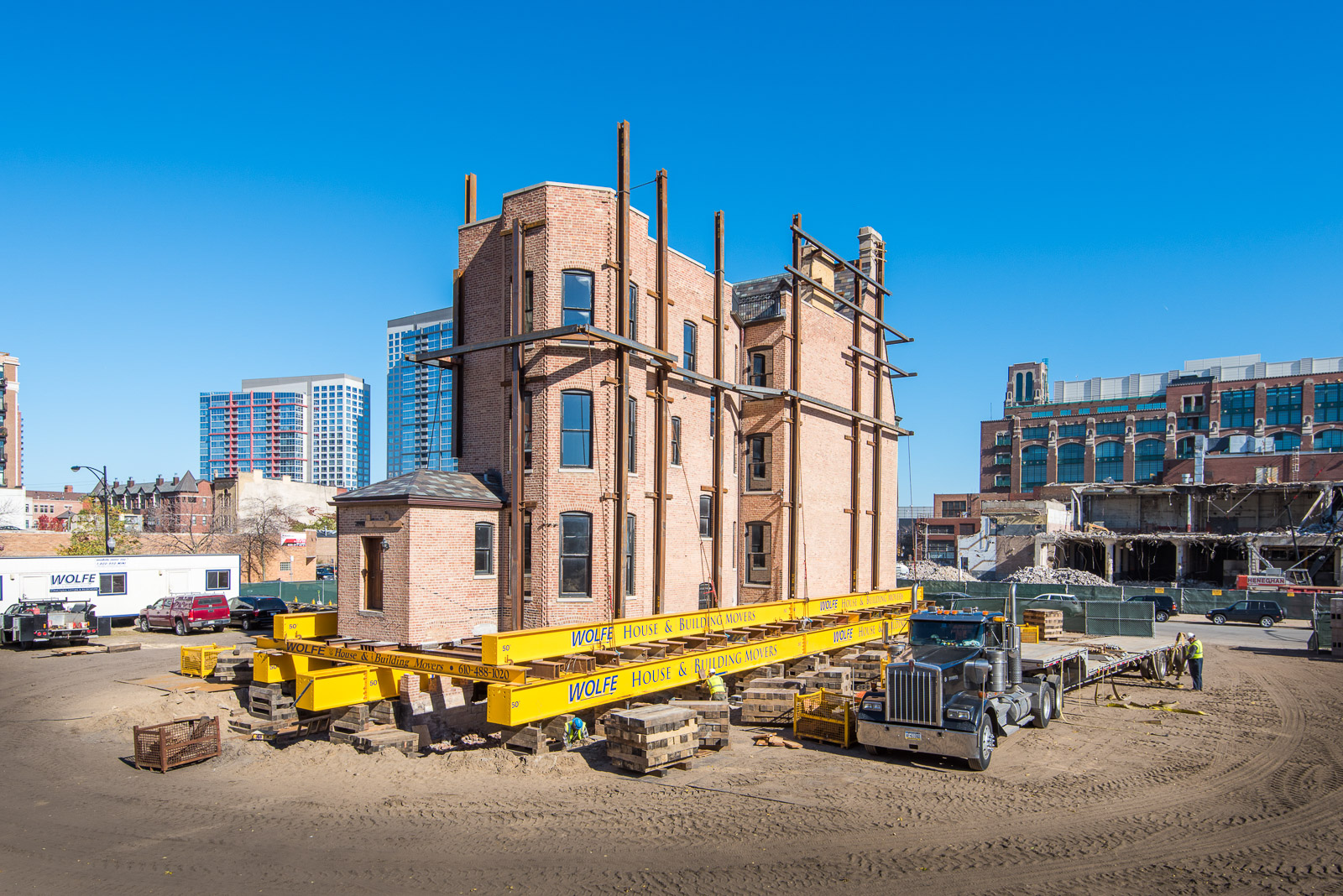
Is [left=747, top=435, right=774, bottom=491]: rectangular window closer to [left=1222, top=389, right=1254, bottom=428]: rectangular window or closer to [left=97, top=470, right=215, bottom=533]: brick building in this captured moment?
[left=1222, top=389, right=1254, bottom=428]: rectangular window

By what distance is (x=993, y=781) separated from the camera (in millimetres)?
13492

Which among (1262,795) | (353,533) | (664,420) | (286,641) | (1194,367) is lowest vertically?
(1262,795)

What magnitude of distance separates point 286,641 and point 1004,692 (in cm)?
1452

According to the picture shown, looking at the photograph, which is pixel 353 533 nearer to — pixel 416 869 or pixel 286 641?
pixel 286 641

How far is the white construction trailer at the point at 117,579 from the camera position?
34312mm

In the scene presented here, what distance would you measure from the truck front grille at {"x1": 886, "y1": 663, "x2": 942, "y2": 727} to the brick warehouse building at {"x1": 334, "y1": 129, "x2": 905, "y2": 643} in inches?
298

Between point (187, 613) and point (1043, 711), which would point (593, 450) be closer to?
point (1043, 711)

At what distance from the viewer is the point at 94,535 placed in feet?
180

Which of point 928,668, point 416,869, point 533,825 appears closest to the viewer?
point 416,869

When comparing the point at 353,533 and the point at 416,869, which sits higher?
the point at 353,533

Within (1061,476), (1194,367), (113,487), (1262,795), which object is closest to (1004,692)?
(1262,795)

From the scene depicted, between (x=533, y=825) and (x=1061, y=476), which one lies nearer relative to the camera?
(x=533, y=825)

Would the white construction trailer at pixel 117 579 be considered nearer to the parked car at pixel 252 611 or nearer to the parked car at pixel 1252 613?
the parked car at pixel 252 611

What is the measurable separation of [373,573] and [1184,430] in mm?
90151
